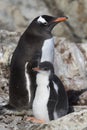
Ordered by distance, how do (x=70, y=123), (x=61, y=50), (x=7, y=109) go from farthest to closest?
(x=61, y=50) → (x=7, y=109) → (x=70, y=123)

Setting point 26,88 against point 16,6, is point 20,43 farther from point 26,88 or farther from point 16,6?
point 16,6

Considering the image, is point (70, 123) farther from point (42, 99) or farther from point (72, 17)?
point (72, 17)

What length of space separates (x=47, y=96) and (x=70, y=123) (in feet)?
2.22

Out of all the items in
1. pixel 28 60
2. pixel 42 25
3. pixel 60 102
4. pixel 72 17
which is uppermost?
pixel 72 17

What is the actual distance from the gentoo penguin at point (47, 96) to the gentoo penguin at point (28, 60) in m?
0.24

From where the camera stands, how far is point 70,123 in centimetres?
602

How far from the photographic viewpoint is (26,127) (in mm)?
6352

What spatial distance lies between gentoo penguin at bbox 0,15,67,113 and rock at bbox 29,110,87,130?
0.86 meters

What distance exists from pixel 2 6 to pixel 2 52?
7.77 ft

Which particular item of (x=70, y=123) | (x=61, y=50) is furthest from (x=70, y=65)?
(x=70, y=123)

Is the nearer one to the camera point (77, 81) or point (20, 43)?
point (20, 43)

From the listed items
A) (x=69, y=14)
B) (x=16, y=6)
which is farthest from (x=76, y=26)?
(x=16, y=6)

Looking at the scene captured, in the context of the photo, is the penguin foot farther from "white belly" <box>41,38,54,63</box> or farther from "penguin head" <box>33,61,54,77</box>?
"white belly" <box>41,38,54,63</box>

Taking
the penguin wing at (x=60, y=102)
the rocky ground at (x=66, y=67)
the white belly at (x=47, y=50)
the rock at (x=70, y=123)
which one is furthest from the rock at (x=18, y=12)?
the rock at (x=70, y=123)
